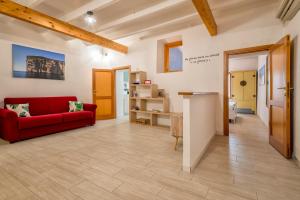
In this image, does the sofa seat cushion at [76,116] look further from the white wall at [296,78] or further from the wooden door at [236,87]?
the wooden door at [236,87]

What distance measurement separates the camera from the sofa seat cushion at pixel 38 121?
308cm

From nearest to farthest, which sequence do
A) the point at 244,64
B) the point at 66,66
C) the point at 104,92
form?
1. the point at 66,66
2. the point at 104,92
3. the point at 244,64

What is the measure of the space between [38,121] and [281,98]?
4683 mm

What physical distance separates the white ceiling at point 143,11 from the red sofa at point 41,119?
2.01 metres

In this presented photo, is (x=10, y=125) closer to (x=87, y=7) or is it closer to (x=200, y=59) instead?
(x=87, y=7)

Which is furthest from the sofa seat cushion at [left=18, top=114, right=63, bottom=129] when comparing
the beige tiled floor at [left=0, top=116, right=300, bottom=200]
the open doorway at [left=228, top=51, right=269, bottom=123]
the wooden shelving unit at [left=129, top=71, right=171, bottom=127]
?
the open doorway at [left=228, top=51, right=269, bottom=123]

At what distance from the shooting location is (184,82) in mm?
4195

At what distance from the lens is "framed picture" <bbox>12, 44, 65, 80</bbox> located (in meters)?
3.79

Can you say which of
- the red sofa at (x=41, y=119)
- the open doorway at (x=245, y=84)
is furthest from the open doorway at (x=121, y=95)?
the open doorway at (x=245, y=84)

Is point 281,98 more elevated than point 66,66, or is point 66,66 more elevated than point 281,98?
point 66,66

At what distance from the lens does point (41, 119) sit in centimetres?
333

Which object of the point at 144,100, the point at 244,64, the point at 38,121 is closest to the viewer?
the point at 38,121

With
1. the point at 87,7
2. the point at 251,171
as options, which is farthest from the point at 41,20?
the point at 251,171

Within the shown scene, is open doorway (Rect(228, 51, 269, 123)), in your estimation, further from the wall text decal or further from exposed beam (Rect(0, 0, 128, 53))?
exposed beam (Rect(0, 0, 128, 53))
